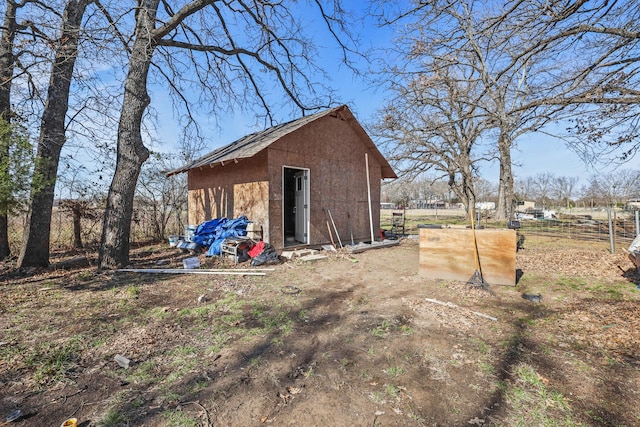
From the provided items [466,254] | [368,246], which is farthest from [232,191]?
[466,254]

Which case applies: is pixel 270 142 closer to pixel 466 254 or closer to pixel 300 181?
pixel 300 181

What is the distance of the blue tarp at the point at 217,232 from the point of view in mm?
8414

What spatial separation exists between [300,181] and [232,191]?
228 cm

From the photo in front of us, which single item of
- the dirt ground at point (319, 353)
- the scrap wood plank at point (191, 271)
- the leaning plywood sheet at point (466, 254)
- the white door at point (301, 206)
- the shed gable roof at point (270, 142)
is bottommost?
the dirt ground at point (319, 353)

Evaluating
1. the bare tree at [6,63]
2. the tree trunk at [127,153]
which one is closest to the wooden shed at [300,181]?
the tree trunk at [127,153]

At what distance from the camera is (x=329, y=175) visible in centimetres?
1003

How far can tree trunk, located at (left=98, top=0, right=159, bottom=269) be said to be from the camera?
666 centimetres

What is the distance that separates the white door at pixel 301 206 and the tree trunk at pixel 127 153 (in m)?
4.55

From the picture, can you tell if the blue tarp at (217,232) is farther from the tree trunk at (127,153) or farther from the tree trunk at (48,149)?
the tree trunk at (48,149)

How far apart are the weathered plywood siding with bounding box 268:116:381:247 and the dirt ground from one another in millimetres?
3784

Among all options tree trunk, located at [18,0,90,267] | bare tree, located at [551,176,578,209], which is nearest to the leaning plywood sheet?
tree trunk, located at [18,0,90,267]

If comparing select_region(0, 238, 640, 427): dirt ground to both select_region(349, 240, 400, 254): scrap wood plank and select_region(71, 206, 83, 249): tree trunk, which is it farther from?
select_region(71, 206, 83, 249): tree trunk

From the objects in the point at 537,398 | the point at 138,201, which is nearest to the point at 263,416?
the point at 537,398

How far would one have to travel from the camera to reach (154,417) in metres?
2.12
